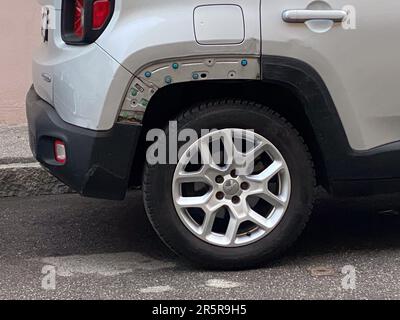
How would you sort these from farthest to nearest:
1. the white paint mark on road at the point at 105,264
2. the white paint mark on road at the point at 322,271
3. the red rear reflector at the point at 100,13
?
the white paint mark on road at the point at 105,264
the white paint mark on road at the point at 322,271
the red rear reflector at the point at 100,13

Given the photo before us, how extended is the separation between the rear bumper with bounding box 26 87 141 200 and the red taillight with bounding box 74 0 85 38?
44 centimetres

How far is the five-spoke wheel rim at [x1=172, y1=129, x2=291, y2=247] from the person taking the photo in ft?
11.7

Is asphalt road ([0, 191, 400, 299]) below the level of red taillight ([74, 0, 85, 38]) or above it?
below

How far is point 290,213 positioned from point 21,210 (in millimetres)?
2203

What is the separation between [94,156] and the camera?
3.48m

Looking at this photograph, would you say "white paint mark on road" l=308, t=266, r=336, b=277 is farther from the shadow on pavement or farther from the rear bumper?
the rear bumper

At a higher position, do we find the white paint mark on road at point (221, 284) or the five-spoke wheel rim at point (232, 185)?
the five-spoke wheel rim at point (232, 185)

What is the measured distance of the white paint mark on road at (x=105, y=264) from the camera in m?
3.81

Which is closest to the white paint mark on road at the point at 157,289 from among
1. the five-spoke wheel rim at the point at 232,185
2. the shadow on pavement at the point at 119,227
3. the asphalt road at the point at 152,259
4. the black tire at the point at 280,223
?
the asphalt road at the point at 152,259

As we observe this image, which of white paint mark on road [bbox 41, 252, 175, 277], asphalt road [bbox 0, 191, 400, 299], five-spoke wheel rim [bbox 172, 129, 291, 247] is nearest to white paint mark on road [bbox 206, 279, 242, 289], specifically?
asphalt road [bbox 0, 191, 400, 299]

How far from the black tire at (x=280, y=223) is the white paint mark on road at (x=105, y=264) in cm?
31

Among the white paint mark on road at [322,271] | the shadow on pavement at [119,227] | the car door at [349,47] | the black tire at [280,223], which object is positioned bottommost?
the shadow on pavement at [119,227]

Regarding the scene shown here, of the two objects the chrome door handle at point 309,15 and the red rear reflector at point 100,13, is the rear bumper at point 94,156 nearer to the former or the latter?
the red rear reflector at point 100,13

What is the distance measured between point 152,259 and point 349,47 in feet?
5.29
